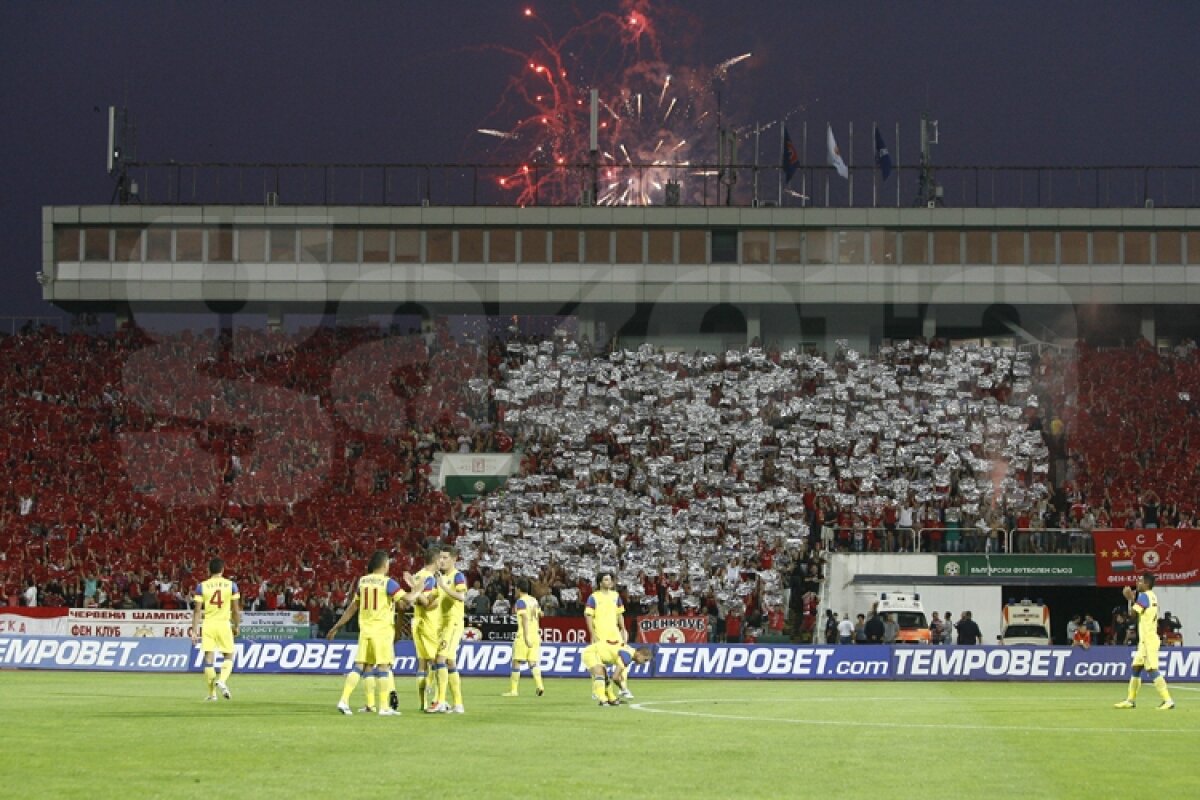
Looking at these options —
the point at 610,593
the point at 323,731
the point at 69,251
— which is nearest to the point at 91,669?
the point at 610,593

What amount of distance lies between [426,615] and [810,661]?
19.4 meters

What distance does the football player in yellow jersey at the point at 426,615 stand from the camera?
76.9 ft

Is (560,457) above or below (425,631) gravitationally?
above

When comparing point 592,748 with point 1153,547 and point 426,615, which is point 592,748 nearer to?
point 426,615

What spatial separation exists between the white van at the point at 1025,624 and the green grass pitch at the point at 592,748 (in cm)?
1801

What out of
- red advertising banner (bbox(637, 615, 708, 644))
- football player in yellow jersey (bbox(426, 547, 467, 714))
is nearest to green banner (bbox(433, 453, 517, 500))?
red advertising banner (bbox(637, 615, 708, 644))

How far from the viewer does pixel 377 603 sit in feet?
76.1

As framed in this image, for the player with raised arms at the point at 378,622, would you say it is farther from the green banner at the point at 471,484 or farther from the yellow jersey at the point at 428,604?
the green banner at the point at 471,484

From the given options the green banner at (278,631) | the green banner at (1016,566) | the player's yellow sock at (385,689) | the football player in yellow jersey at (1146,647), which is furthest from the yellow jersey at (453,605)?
the green banner at (1016,566)

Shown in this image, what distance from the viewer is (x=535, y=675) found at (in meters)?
31.8

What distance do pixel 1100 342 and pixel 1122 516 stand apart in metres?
27.3

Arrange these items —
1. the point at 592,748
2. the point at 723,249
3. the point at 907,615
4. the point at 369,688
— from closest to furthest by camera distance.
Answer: the point at 592,748
the point at 369,688
the point at 907,615
the point at 723,249

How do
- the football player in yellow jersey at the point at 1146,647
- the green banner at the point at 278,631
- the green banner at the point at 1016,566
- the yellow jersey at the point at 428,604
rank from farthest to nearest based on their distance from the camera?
the green banner at the point at 1016,566, the green banner at the point at 278,631, the football player in yellow jersey at the point at 1146,647, the yellow jersey at the point at 428,604

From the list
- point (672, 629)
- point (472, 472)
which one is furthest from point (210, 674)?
point (472, 472)
